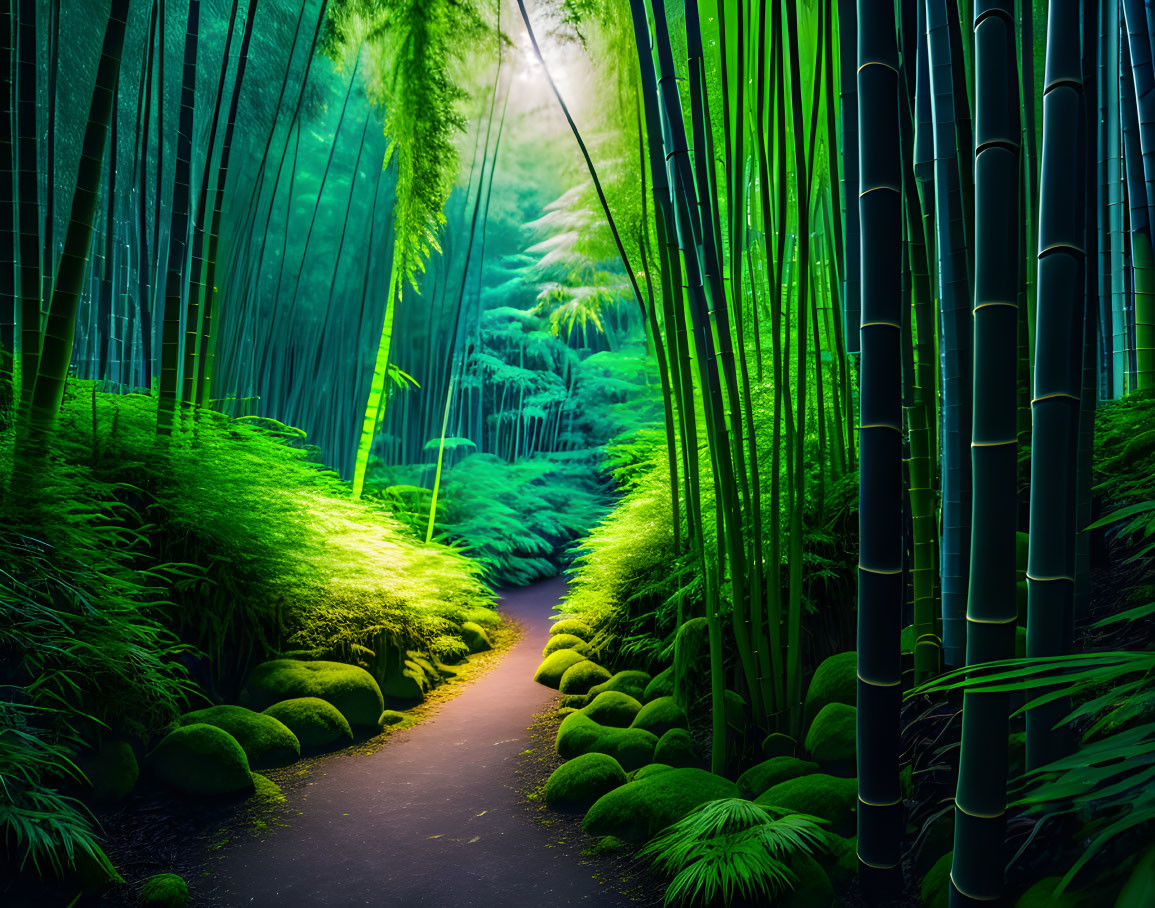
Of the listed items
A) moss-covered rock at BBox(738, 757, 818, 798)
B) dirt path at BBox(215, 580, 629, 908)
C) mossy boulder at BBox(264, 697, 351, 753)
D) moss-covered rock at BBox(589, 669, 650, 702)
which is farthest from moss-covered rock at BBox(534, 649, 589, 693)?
moss-covered rock at BBox(738, 757, 818, 798)

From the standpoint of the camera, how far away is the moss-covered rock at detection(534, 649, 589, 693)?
334 centimetres

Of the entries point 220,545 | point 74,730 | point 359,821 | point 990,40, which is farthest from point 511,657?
point 990,40

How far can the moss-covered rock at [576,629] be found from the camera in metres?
3.82

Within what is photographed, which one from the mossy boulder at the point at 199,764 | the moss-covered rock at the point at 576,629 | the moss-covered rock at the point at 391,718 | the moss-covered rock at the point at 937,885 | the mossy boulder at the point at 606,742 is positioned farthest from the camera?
the moss-covered rock at the point at 576,629

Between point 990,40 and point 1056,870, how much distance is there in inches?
46.9

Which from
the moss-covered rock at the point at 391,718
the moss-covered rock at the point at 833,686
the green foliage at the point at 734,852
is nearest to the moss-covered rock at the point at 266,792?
the moss-covered rock at the point at 391,718

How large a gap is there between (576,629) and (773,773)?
7.60 feet

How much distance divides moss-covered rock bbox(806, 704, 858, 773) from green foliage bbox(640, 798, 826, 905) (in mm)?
344

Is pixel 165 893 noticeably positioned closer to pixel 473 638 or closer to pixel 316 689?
pixel 316 689

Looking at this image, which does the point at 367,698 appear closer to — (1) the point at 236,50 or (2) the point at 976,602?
(2) the point at 976,602

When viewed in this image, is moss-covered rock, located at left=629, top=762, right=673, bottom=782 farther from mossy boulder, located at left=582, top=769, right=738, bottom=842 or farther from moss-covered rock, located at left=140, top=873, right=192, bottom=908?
moss-covered rock, located at left=140, top=873, right=192, bottom=908

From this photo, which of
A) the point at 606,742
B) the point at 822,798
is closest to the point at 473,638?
the point at 606,742

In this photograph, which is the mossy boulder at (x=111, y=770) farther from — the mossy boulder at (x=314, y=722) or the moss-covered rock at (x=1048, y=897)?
the moss-covered rock at (x=1048, y=897)

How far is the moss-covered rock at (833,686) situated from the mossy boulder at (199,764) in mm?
1710
